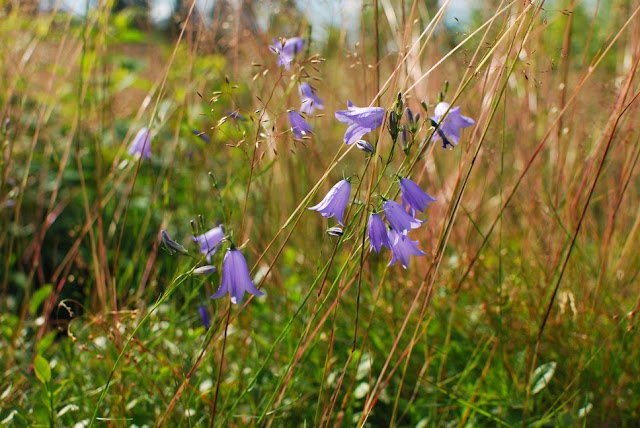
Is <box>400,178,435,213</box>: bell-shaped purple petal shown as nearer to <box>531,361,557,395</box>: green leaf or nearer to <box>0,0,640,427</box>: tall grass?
<box>0,0,640,427</box>: tall grass

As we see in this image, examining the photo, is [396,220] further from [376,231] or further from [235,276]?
[235,276]

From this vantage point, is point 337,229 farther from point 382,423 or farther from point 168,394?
point 382,423

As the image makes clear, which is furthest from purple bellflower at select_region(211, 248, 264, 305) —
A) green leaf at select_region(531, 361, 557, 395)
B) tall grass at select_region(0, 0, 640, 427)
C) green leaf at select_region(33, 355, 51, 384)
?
green leaf at select_region(531, 361, 557, 395)

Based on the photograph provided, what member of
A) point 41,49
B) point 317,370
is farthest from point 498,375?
point 41,49

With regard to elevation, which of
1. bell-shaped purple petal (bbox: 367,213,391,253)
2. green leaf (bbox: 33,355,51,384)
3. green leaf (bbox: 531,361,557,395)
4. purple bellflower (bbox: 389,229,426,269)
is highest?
bell-shaped purple petal (bbox: 367,213,391,253)

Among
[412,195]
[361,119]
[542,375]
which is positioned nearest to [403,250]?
[412,195]

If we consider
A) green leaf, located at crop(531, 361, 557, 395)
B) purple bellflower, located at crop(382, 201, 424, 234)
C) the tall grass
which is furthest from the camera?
green leaf, located at crop(531, 361, 557, 395)
